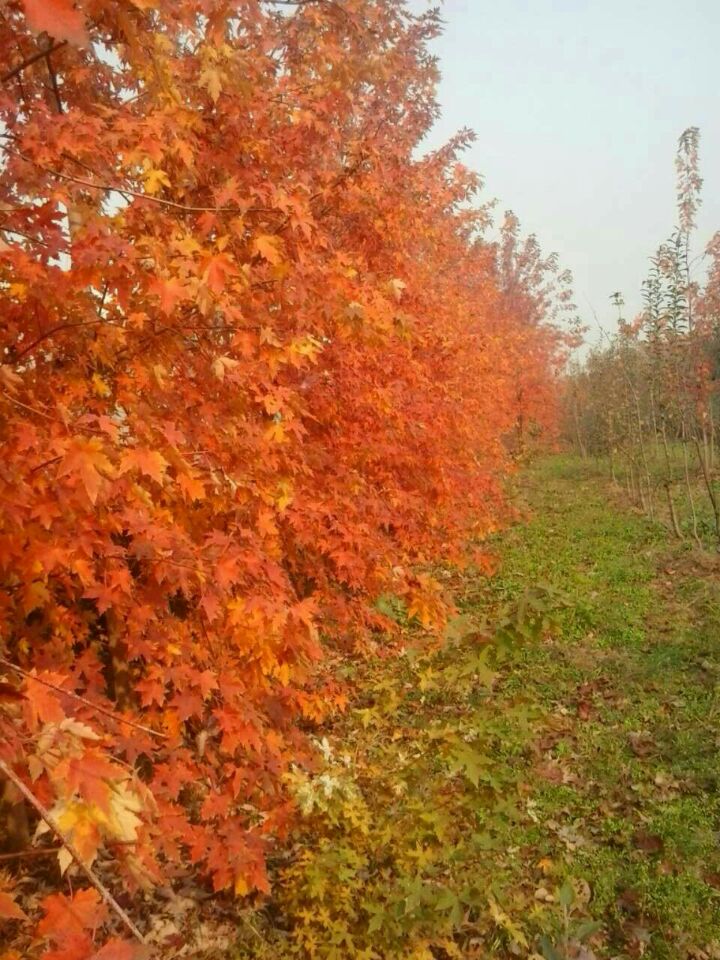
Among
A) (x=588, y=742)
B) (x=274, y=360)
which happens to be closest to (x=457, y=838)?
(x=588, y=742)

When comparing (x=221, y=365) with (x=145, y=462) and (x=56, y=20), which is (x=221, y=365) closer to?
(x=145, y=462)

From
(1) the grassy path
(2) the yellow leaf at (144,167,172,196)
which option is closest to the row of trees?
(1) the grassy path

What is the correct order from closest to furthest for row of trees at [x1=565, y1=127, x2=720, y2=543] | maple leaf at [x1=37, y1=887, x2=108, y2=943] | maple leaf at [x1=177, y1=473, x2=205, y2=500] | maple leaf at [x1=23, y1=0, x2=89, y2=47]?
maple leaf at [x1=23, y1=0, x2=89, y2=47] < maple leaf at [x1=37, y1=887, x2=108, y2=943] < maple leaf at [x1=177, y1=473, x2=205, y2=500] < row of trees at [x1=565, y1=127, x2=720, y2=543]

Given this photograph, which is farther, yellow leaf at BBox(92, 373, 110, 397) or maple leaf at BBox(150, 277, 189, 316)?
yellow leaf at BBox(92, 373, 110, 397)

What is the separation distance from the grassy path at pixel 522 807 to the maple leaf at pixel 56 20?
237cm

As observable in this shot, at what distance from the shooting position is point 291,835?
4348mm

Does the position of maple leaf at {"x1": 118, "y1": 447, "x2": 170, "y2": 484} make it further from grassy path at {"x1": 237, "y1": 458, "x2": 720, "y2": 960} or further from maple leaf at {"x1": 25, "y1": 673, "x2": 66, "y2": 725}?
grassy path at {"x1": 237, "y1": 458, "x2": 720, "y2": 960}

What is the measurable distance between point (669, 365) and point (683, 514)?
3449 mm

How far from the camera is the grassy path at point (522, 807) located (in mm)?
3348

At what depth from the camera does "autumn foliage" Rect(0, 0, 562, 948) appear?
233 cm

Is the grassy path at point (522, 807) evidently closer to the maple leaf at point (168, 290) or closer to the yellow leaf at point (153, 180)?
the maple leaf at point (168, 290)

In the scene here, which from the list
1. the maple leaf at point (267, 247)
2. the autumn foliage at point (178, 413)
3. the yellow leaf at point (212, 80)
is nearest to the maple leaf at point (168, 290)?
the autumn foliage at point (178, 413)

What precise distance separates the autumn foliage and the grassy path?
456 millimetres

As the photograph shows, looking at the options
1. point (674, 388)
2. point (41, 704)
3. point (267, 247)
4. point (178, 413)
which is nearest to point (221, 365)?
point (178, 413)
